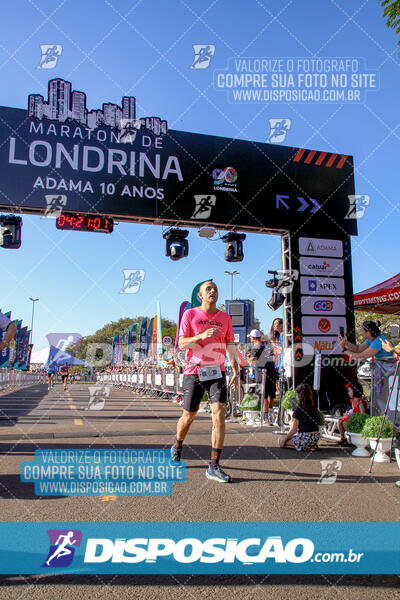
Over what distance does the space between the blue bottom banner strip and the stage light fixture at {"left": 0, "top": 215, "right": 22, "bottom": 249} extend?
9.07 meters

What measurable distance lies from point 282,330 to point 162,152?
5246mm

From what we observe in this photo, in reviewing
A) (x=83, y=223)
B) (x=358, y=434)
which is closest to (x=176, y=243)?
(x=83, y=223)

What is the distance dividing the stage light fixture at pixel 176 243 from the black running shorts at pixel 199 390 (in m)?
7.57

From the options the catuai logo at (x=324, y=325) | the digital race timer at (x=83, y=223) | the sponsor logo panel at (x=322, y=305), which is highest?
the digital race timer at (x=83, y=223)

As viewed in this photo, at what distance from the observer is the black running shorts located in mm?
5207

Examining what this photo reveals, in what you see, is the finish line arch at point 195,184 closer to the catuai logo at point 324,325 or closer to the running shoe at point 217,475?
the catuai logo at point 324,325

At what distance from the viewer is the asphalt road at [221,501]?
8.31 feet

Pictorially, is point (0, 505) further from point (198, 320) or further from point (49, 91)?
point (49, 91)

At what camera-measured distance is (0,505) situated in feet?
12.9

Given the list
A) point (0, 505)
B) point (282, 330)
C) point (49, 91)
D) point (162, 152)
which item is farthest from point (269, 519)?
point (49, 91)

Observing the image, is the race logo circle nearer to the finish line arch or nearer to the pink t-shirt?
the finish line arch

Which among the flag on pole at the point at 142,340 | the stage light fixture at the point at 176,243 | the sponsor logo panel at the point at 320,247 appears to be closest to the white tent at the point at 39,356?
the flag on pole at the point at 142,340

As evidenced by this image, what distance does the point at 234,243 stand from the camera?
13.0 m

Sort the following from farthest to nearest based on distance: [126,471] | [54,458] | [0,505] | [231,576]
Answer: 1. [54,458]
2. [126,471]
3. [0,505]
4. [231,576]
